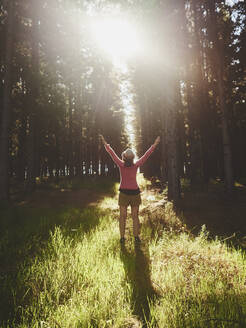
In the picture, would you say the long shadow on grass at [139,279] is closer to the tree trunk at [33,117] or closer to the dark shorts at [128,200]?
the dark shorts at [128,200]

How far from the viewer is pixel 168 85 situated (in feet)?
32.4

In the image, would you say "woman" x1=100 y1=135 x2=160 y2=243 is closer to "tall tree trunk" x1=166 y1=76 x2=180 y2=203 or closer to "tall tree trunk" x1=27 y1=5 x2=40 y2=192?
"tall tree trunk" x1=166 y1=76 x2=180 y2=203

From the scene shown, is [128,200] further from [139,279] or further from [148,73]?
[148,73]

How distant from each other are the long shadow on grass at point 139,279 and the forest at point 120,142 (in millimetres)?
23

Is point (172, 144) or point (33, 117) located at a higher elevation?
point (33, 117)

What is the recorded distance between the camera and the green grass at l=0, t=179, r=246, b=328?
2.40 meters

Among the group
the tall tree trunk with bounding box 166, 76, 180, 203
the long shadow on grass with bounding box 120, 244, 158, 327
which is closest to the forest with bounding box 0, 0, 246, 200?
the tall tree trunk with bounding box 166, 76, 180, 203

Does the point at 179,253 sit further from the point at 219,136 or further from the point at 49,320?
the point at 219,136

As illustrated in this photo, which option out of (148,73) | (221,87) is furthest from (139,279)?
(148,73)

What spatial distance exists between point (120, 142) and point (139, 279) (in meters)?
29.9

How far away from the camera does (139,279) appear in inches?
134

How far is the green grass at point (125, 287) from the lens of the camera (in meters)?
2.40

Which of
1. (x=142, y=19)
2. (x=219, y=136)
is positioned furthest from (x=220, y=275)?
(x=219, y=136)

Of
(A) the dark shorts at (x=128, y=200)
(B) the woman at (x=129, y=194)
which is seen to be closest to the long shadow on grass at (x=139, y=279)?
(B) the woman at (x=129, y=194)
